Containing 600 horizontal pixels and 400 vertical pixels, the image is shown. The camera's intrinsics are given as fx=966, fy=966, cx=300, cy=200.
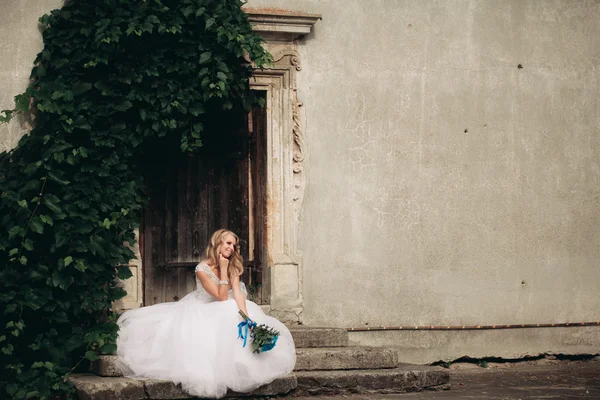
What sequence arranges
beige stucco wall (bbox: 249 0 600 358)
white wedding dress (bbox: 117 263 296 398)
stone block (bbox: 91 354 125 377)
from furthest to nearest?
beige stucco wall (bbox: 249 0 600 358), stone block (bbox: 91 354 125 377), white wedding dress (bbox: 117 263 296 398)

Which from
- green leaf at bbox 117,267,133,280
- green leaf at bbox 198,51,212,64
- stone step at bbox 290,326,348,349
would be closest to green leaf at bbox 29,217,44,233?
green leaf at bbox 117,267,133,280

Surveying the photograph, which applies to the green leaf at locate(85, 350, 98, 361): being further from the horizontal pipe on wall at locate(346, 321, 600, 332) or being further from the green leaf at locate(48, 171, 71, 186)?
the horizontal pipe on wall at locate(346, 321, 600, 332)

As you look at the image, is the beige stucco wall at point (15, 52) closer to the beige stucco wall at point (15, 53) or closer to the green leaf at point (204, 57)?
the beige stucco wall at point (15, 53)

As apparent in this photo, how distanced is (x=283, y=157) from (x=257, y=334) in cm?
205

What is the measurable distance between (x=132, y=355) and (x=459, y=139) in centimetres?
380

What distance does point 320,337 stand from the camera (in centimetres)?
807

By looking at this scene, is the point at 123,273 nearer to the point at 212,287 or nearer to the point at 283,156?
the point at 212,287

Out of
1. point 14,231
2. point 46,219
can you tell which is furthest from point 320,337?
point 14,231

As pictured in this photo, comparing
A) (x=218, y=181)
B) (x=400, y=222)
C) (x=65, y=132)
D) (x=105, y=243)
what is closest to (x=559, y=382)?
(x=400, y=222)

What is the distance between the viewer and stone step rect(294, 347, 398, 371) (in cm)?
769

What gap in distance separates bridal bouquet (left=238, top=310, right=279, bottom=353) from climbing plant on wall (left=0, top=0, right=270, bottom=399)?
1091 millimetres

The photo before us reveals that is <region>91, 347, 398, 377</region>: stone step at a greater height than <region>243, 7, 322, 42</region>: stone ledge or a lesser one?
lesser

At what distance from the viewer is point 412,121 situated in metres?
9.09

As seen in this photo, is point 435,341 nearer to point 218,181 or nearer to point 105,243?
point 218,181
